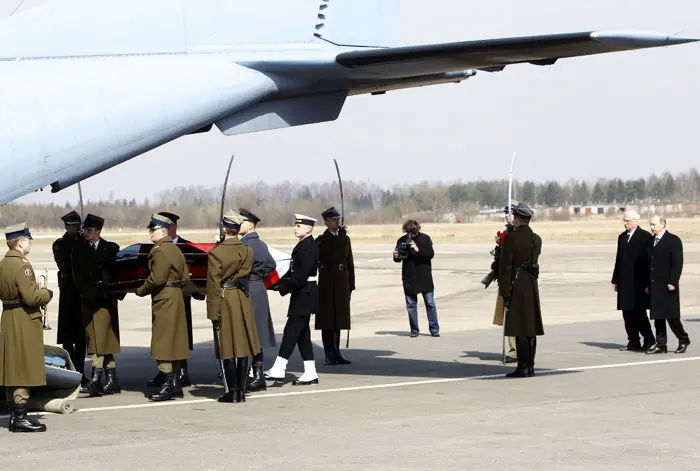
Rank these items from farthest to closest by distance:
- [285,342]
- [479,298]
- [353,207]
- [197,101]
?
[353,207] < [479,298] < [285,342] < [197,101]

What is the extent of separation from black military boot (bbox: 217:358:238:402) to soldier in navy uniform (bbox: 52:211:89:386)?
A: 2.07m

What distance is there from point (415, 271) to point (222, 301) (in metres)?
6.57

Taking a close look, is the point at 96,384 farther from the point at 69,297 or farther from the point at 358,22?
the point at 358,22

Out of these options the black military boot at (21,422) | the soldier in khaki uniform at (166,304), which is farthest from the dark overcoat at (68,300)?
the black military boot at (21,422)

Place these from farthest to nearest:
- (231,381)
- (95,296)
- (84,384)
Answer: (84,384) → (95,296) → (231,381)

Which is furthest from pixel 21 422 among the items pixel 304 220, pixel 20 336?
pixel 304 220

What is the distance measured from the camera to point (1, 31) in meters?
9.23

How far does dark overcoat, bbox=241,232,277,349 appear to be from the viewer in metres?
11.0

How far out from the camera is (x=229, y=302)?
10227 millimetres

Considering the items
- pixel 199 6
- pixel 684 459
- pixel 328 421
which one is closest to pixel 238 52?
pixel 199 6

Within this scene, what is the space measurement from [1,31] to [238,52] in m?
2.26

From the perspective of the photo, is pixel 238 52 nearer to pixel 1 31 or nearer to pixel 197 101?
pixel 197 101

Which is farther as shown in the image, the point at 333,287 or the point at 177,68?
the point at 333,287

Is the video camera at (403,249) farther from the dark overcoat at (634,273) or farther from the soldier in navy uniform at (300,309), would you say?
the soldier in navy uniform at (300,309)
